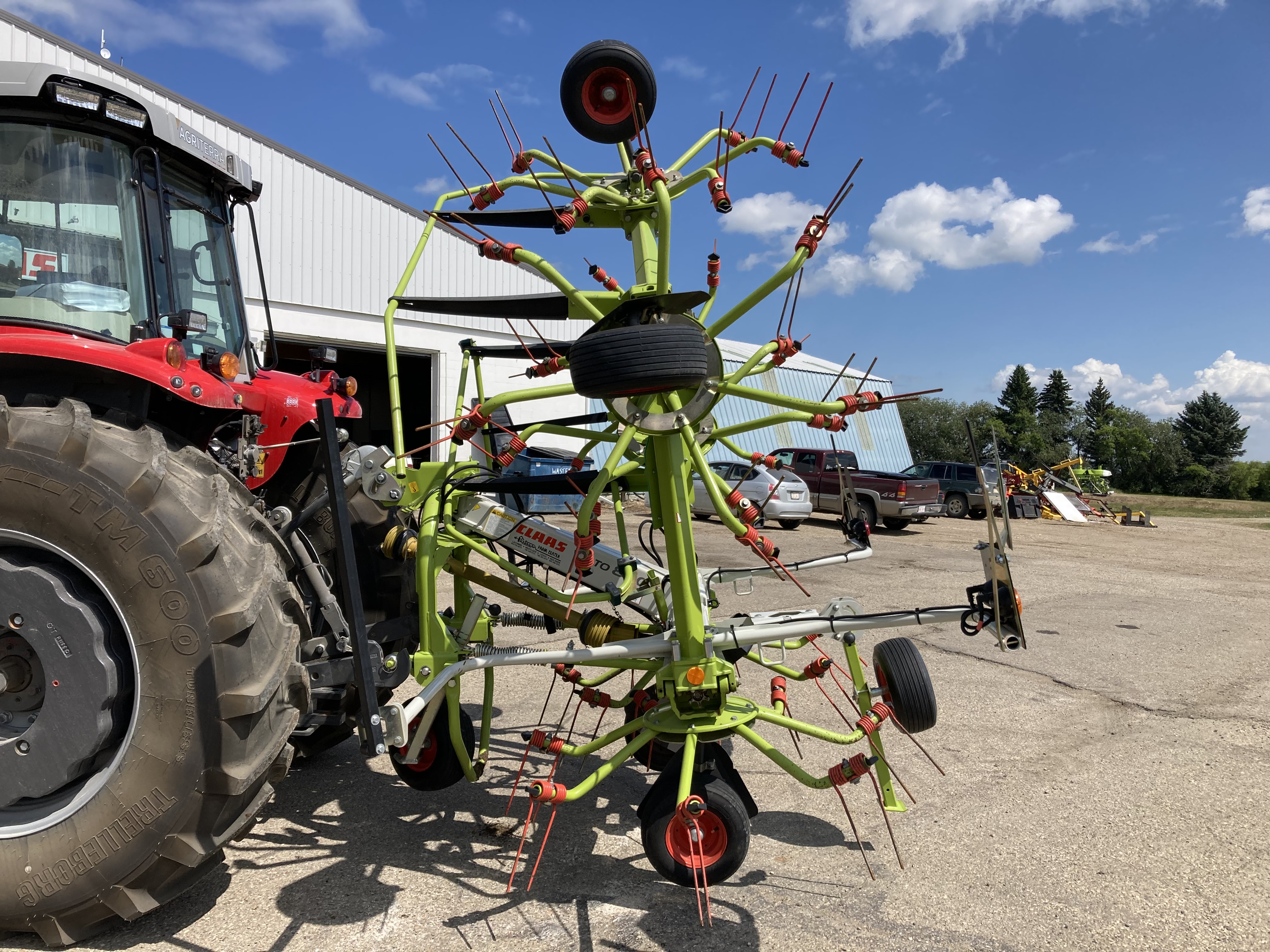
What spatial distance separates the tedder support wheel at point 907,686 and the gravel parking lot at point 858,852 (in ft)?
1.92

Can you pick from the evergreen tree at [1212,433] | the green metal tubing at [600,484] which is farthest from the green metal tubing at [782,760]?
the evergreen tree at [1212,433]

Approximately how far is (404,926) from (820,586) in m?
8.20

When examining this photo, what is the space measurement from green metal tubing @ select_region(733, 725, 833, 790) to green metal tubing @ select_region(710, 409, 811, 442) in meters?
1.12

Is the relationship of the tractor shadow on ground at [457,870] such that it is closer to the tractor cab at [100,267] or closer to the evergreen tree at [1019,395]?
the tractor cab at [100,267]

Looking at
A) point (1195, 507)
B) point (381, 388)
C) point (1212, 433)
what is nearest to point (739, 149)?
point (381, 388)

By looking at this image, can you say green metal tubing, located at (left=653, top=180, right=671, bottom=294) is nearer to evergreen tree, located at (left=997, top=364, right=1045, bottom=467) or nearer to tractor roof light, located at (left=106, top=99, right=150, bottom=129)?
tractor roof light, located at (left=106, top=99, right=150, bottom=129)

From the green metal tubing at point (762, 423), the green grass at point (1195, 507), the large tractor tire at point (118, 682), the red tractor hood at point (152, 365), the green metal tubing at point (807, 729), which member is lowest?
the green grass at point (1195, 507)

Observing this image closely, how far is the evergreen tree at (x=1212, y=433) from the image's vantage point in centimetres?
5297

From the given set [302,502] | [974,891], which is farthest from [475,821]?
[974,891]

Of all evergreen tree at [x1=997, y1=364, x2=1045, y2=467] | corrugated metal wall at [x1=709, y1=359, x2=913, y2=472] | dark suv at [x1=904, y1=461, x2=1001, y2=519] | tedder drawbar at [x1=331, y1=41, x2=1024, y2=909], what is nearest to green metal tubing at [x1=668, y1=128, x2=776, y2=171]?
tedder drawbar at [x1=331, y1=41, x2=1024, y2=909]

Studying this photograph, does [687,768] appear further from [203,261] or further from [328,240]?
[328,240]

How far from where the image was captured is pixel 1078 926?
2656 mm

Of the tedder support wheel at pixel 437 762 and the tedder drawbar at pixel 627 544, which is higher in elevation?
the tedder drawbar at pixel 627 544

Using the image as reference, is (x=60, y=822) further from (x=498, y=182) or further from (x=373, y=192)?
(x=373, y=192)
